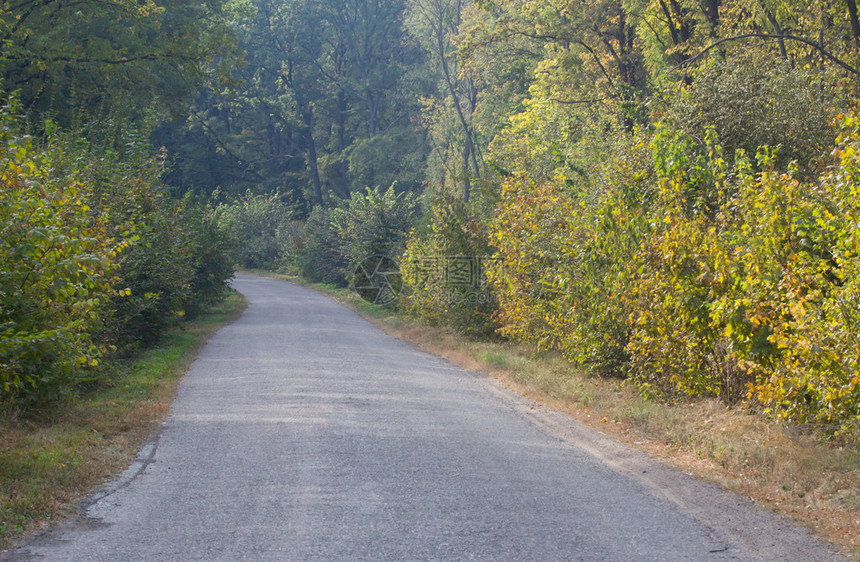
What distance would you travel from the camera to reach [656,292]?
10117 millimetres

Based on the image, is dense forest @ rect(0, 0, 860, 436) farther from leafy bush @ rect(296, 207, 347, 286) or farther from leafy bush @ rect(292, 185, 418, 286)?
leafy bush @ rect(296, 207, 347, 286)

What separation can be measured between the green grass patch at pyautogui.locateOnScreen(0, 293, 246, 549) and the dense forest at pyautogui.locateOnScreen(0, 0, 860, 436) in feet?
1.60

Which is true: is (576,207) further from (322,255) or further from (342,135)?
(342,135)

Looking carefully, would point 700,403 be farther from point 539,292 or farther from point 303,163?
point 303,163

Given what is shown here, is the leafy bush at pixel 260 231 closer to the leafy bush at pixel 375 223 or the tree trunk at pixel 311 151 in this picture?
the tree trunk at pixel 311 151

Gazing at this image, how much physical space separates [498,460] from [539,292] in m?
7.90

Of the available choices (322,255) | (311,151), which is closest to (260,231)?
(311,151)

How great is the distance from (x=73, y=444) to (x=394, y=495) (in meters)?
3.75

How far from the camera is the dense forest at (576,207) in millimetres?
7883

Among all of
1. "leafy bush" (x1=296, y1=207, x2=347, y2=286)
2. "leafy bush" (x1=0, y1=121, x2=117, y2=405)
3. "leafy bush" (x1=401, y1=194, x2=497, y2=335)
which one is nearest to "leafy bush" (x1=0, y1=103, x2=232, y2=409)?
"leafy bush" (x1=0, y1=121, x2=117, y2=405)

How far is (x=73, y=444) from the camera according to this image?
26.3ft

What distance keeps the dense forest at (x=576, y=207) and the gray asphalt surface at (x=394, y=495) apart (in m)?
1.67

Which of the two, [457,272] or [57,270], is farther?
[457,272]

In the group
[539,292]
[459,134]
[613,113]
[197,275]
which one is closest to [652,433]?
[539,292]
